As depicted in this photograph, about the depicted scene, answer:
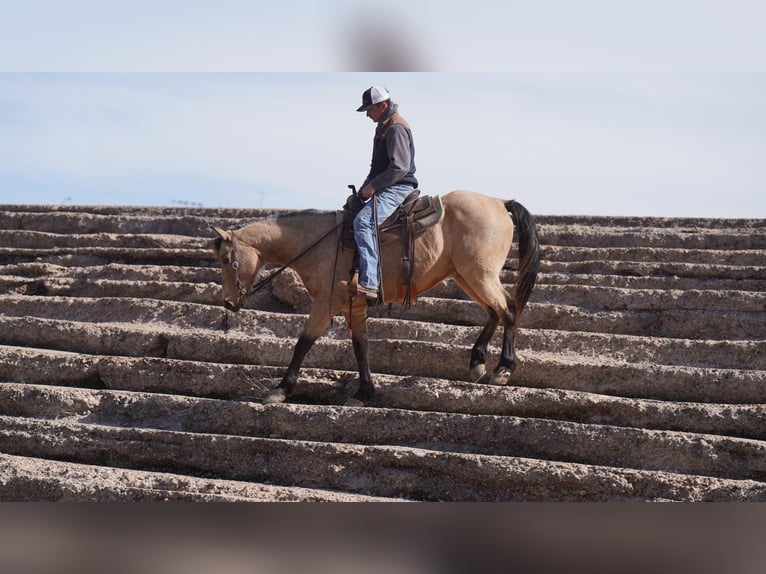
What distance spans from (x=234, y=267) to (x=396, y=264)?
1.44 meters

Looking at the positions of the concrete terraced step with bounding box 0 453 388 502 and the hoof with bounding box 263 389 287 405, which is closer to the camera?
the concrete terraced step with bounding box 0 453 388 502

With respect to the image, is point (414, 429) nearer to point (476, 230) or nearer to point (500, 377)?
point (500, 377)

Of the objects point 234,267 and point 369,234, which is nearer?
point 369,234

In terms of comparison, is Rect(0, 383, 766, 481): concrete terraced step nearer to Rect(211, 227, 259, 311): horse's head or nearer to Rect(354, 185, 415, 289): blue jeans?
Rect(211, 227, 259, 311): horse's head

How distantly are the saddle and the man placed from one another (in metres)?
0.09

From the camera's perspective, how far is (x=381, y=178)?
27.1 feet

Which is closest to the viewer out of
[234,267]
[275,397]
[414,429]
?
[414,429]

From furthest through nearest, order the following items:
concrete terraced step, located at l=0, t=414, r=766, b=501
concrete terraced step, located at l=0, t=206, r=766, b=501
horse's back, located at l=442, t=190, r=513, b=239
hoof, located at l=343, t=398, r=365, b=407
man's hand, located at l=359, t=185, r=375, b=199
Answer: horse's back, located at l=442, t=190, r=513, b=239 → man's hand, located at l=359, t=185, r=375, b=199 → hoof, located at l=343, t=398, r=365, b=407 → concrete terraced step, located at l=0, t=206, r=766, b=501 → concrete terraced step, located at l=0, t=414, r=766, b=501

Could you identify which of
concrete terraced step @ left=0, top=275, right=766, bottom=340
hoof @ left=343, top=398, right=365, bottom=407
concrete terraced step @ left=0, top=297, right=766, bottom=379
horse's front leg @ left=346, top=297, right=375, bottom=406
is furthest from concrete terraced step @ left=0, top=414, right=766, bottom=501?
concrete terraced step @ left=0, top=275, right=766, bottom=340

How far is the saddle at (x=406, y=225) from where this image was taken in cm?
832

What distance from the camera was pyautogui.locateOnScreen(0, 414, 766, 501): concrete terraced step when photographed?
678cm

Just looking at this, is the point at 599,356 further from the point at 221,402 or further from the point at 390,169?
the point at 221,402

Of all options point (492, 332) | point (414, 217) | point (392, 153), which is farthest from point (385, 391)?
point (392, 153)

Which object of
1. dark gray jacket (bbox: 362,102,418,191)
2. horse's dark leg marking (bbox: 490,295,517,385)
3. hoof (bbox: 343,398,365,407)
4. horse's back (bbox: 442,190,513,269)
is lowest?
hoof (bbox: 343,398,365,407)
